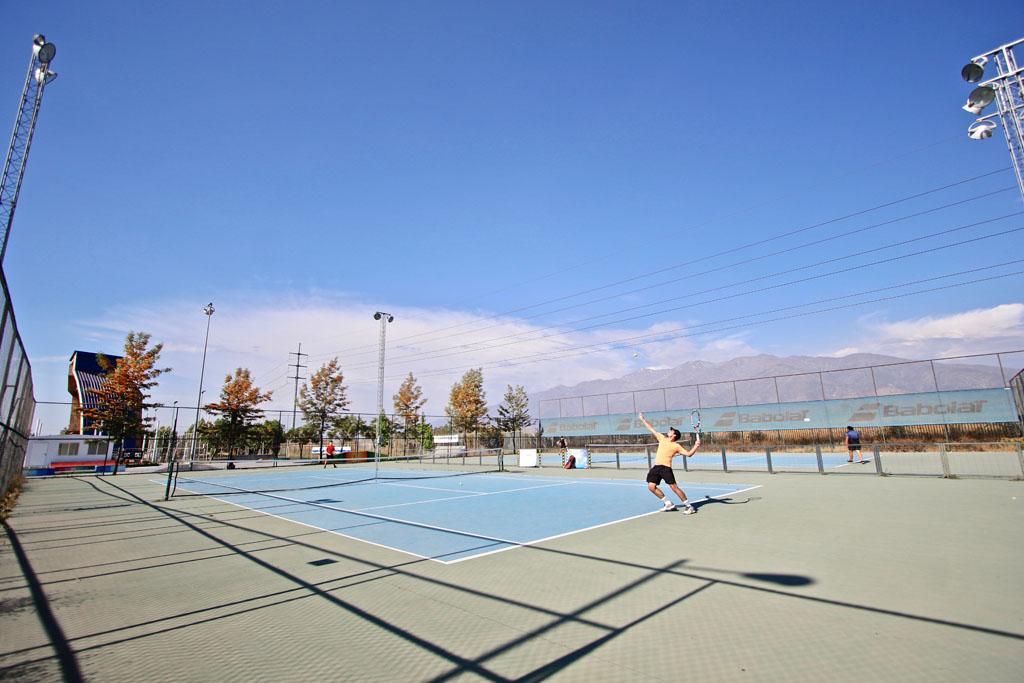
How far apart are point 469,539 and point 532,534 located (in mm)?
1176

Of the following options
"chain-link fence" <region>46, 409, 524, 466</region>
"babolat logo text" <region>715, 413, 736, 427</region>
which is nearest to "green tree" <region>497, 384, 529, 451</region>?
"chain-link fence" <region>46, 409, 524, 466</region>

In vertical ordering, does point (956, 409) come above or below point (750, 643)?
above

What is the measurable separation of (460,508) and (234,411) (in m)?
38.7

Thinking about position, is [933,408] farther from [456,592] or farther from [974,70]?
[456,592]

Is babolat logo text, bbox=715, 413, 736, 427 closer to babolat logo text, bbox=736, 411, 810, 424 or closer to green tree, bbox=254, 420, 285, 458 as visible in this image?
babolat logo text, bbox=736, 411, 810, 424

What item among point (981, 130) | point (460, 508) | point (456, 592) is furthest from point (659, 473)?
point (981, 130)

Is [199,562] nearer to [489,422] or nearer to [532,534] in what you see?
[532,534]

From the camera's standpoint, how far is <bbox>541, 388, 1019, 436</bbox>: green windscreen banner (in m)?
26.3

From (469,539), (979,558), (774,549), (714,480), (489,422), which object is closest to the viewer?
(979,558)

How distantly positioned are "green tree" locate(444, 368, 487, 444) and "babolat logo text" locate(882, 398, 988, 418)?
3850cm

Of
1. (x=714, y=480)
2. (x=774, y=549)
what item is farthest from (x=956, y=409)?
(x=774, y=549)

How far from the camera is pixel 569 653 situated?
3762 millimetres

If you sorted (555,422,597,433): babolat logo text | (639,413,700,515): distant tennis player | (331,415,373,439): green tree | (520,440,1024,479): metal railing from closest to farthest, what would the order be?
1. (639,413,700,515): distant tennis player
2. (520,440,1024,479): metal railing
3. (555,422,597,433): babolat logo text
4. (331,415,373,439): green tree

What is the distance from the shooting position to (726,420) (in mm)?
36656
